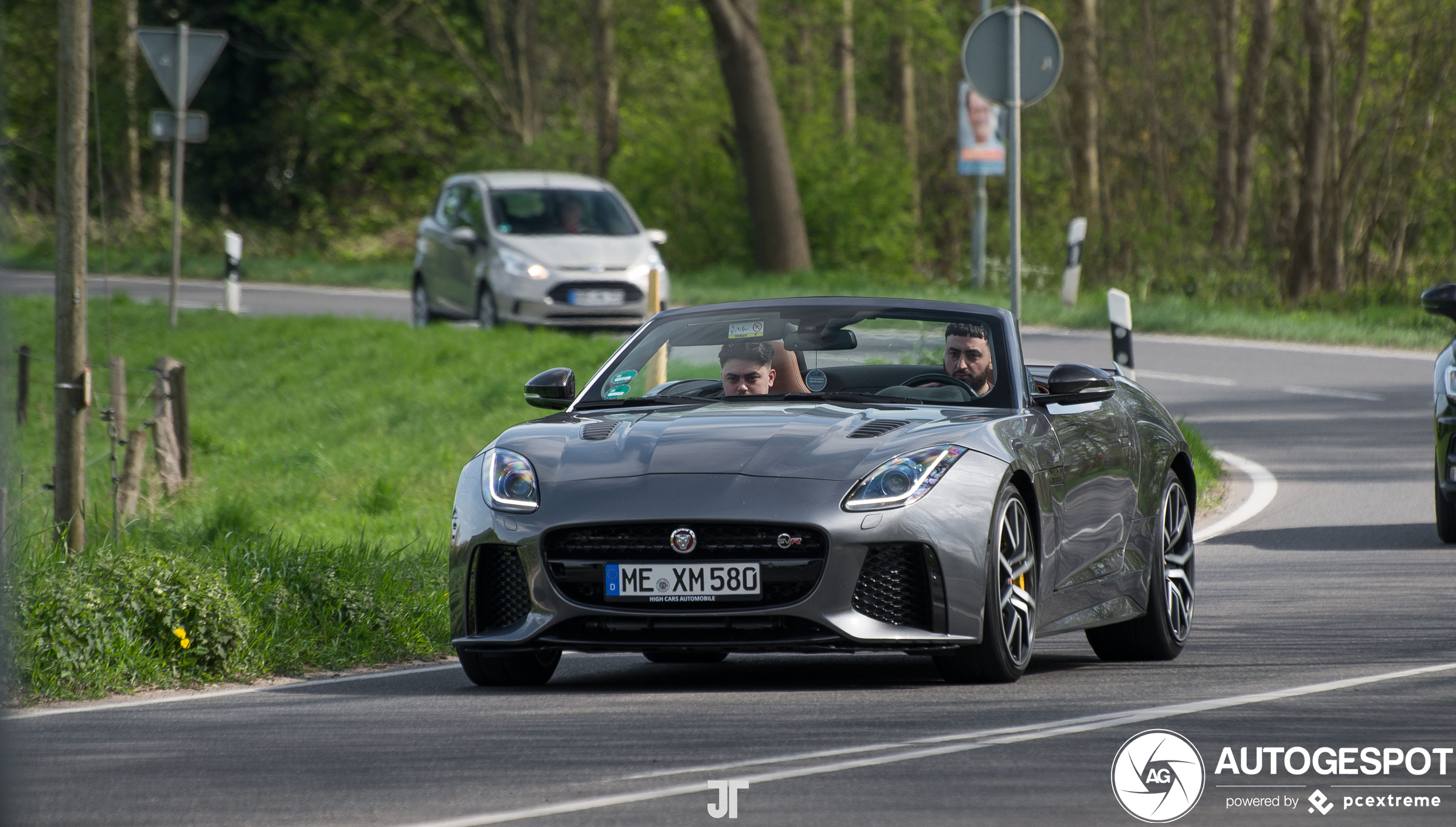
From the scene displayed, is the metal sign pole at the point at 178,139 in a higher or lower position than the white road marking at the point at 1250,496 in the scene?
higher

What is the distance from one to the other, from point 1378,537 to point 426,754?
7694 mm

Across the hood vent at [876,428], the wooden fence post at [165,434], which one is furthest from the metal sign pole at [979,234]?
the hood vent at [876,428]

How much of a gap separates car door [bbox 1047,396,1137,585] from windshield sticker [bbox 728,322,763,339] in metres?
1.09

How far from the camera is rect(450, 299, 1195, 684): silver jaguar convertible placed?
21.9ft

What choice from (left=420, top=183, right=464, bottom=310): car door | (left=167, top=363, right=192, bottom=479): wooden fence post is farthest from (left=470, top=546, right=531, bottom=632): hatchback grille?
(left=420, top=183, right=464, bottom=310): car door

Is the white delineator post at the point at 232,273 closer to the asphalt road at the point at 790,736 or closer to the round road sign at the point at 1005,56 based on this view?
the round road sign at the point at 1005,56

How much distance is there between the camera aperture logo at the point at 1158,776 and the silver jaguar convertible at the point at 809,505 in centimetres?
108

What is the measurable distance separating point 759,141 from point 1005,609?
2790 centimetres

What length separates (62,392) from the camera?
1020cm

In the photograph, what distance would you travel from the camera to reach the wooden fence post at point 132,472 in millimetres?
14398

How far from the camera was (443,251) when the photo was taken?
2520cm

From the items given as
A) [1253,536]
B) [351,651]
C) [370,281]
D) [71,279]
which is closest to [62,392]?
[71,279]

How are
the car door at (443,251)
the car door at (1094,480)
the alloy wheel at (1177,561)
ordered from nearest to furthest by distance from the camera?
the car door at (1094,480) < the alloy wheel at (1177,561) < the car door at (443,251)

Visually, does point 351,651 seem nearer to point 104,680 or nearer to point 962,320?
point 104,680
